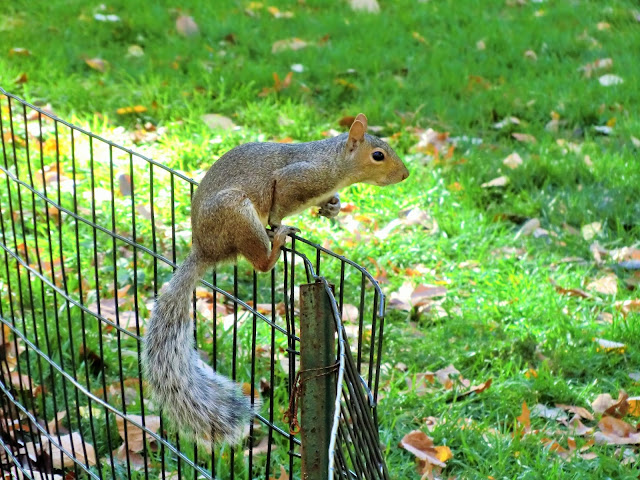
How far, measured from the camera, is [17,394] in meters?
1.99

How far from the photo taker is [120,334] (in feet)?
5.87

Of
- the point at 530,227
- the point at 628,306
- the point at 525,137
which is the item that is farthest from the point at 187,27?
the point at 628,306

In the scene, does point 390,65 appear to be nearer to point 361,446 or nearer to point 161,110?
point 161,110

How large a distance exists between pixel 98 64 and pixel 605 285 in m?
2.21

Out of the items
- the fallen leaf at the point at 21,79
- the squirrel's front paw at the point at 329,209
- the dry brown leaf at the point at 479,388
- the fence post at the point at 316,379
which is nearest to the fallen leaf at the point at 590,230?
the dry brown leaf at the point at 479,388

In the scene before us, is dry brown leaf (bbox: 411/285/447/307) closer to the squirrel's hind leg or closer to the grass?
the grass

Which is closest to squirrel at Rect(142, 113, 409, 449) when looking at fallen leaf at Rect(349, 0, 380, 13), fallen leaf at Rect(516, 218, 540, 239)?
fallen leaf at Rect(516, 218, 540, 239)

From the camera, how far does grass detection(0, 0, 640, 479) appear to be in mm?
2051

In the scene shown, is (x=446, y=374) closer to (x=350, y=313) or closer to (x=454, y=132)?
(x=350, y=313)

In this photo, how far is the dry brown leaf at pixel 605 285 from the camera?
2422 millimetres

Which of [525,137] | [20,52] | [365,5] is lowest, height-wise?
[525,137]

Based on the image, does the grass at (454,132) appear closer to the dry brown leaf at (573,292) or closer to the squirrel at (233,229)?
the dry brown leaf at (573,292)

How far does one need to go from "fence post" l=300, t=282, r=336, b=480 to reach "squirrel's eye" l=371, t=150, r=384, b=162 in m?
0.76

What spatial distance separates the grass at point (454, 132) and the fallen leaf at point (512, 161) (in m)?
0.05
